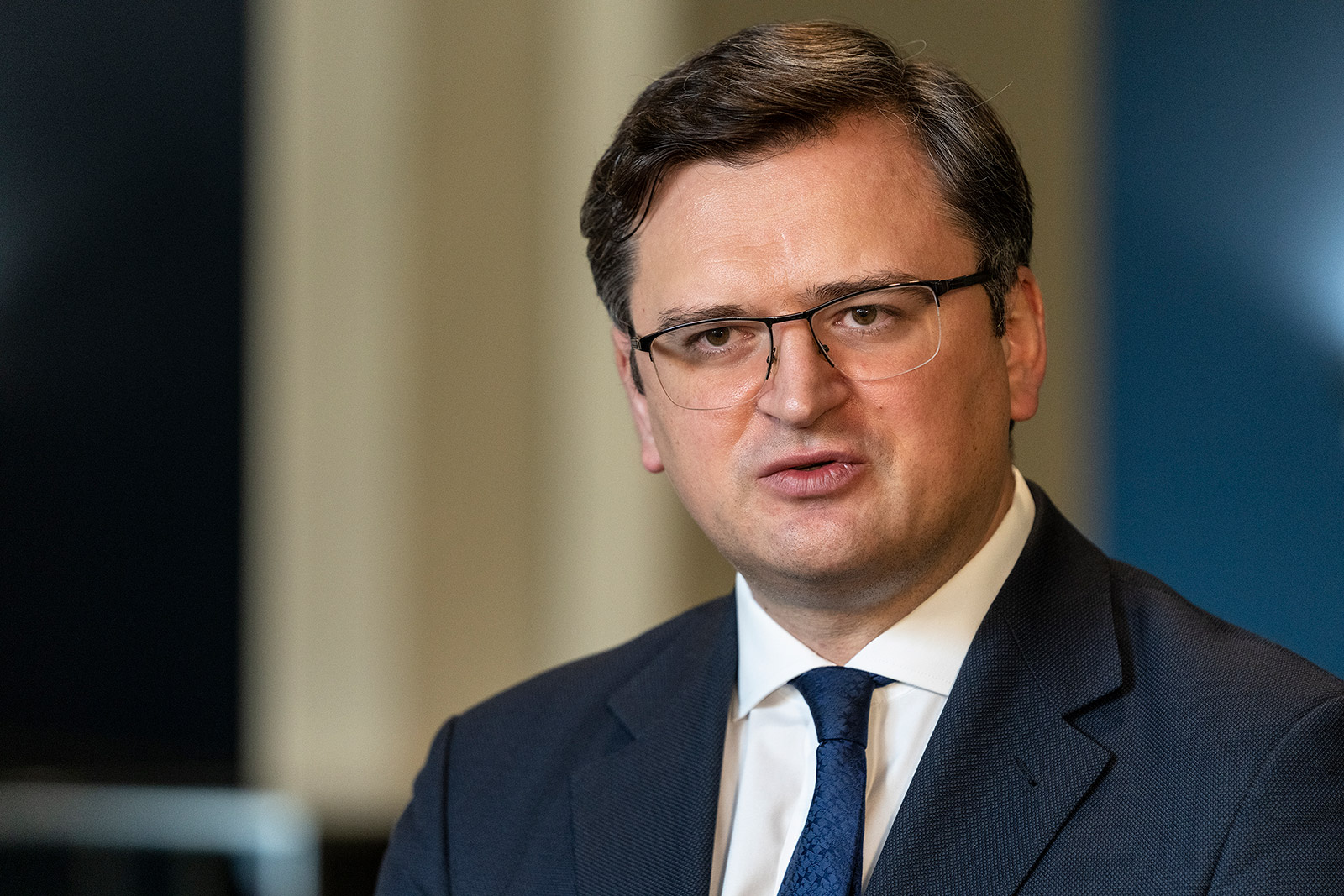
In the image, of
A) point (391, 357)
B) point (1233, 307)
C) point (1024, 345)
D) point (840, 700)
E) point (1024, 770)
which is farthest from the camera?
point (391, 357)

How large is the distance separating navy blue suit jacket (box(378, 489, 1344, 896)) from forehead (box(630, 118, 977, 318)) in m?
0.38

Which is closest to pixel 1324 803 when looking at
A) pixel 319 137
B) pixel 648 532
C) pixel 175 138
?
pixel 648 532

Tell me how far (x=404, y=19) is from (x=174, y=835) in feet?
7.56

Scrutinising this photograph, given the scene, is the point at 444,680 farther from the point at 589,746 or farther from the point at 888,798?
the point at 888,798

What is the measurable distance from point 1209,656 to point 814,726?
427 mm

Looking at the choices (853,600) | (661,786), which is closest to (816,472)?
(853,600)

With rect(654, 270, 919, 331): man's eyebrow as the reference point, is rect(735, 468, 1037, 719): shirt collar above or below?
below

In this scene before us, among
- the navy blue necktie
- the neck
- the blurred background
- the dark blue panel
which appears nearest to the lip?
the neck

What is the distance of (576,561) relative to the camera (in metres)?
4.04

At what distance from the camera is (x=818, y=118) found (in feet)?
5.06

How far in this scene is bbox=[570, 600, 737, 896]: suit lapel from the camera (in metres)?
1.57

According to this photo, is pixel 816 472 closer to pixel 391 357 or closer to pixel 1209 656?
pixel 1209 656

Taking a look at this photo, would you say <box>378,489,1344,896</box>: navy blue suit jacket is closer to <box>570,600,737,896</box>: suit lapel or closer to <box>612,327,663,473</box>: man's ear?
<box>570,600,737,896</box>: suit lapel

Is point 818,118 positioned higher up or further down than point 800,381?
higher up
